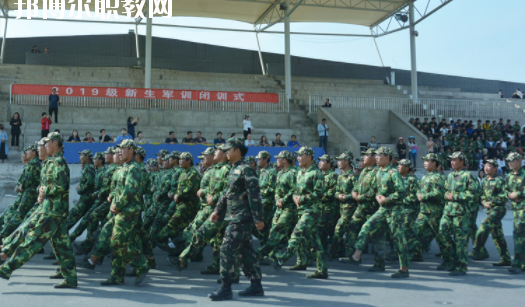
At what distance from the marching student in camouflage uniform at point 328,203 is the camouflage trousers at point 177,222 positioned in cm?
242

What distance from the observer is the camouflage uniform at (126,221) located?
6648 mm

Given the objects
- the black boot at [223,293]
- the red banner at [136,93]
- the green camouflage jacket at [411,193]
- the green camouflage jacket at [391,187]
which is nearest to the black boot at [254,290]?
the black boot at [223,293]

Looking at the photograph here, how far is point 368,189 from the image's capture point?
27.8 ft

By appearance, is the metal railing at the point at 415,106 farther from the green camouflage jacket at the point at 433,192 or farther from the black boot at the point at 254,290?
the black boot at the point at 254,290

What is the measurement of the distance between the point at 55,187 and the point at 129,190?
92 cm

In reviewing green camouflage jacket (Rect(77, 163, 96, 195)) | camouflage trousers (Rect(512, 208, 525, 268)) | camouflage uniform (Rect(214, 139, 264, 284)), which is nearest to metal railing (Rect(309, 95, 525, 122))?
green camouflage jacket (Rect(77, 163, 96, 195))

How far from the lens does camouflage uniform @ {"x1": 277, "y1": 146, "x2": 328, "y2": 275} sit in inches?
295

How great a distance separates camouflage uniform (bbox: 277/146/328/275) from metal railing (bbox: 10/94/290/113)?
1614 centimetres

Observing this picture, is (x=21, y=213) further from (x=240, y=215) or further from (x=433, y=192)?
(x=433, y=192)

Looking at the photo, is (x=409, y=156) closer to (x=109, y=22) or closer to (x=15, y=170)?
(x=15, y=170)

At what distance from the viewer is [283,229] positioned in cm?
809

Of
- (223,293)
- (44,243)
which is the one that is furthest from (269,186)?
(44,243)

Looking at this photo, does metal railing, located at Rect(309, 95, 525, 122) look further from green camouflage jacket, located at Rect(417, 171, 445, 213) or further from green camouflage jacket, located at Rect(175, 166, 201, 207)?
green camouflage jacket, located at Rect(175, 166, 201, 207)

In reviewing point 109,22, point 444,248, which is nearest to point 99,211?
point 444,248
